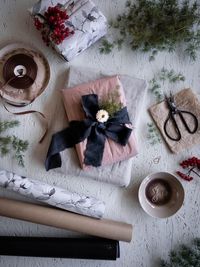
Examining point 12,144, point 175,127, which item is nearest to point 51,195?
point 12,144

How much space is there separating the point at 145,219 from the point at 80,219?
239 mm

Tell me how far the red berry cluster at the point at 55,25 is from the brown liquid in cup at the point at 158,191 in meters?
0.57

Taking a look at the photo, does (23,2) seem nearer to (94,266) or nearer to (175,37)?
(175,37)

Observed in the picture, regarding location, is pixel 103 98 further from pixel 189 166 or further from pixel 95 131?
pixel 189 166

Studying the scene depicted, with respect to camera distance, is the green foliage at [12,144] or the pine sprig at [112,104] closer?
the pine sprig at [112,104]

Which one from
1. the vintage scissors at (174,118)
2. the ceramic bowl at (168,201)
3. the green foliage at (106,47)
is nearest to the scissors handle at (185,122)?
the vintage scissors at (174,118)

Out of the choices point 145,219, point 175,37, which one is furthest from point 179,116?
point 145,219

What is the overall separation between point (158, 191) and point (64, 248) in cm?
37

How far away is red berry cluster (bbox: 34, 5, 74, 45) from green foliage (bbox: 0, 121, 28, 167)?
1.07 feet

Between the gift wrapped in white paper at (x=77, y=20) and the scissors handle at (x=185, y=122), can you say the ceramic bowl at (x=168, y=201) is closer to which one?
the scissors handle at (x=185, y=122)

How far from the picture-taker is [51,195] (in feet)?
3.94

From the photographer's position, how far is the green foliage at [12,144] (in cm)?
128

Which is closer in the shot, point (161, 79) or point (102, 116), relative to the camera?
point (102, 116)

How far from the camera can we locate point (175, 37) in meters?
1.26
